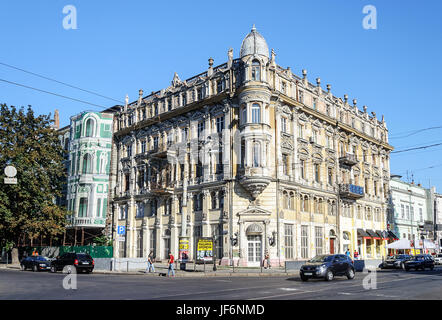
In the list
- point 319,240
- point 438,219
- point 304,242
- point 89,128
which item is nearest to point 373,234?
point 319,240

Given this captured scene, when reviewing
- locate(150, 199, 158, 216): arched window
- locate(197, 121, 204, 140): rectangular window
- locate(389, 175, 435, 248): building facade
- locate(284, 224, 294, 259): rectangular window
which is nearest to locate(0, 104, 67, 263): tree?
locate(150, 199, 158, 216): arched window

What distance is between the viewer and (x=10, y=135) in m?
45.1

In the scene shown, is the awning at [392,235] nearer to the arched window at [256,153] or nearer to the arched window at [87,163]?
the arched window at [256,153]

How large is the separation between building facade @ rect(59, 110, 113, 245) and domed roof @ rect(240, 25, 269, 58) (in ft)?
75.0

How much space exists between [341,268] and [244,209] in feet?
52.0

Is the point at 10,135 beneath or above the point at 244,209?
above

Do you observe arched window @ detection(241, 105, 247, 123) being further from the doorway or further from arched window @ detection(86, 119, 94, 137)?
arched window @ detection(86, 119, 94, 137)

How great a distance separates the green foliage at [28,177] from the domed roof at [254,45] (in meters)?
23.0

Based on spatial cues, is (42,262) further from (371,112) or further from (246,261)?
(371,112)

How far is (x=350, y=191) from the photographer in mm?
49656

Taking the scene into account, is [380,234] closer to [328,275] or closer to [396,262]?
[396,262]

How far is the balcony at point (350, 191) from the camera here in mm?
49500

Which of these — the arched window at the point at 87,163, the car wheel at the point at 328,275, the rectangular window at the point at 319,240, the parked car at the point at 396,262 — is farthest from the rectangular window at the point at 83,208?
the car wheel at the point at 328,275
